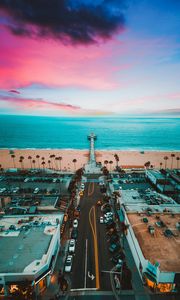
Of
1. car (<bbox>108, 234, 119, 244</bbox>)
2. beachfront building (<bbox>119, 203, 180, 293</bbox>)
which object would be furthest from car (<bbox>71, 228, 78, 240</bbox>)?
beachfront building (<bbox>119, 203, 180, 293</bbox>)

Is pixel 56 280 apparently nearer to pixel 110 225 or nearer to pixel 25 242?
pixel 25 242

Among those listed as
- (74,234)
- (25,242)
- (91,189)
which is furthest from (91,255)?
(91,189)

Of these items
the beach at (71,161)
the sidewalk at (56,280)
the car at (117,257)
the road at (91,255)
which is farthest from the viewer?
the beach at (71,161)

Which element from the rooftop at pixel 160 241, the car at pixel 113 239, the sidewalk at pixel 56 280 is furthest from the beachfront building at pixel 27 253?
the rooftop at pixel 160 241

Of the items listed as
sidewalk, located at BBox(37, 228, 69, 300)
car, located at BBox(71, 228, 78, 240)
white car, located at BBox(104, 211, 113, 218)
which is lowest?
sidewalk, located at BBox(37, 228, 69, 300)

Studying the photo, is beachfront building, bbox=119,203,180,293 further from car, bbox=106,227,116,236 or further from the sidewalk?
the sidewalk

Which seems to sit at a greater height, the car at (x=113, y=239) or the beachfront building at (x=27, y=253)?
the beachfront building at (x=27, y=253)

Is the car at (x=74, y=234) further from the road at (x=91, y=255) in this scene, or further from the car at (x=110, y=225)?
the car at (x=110, y=225)
